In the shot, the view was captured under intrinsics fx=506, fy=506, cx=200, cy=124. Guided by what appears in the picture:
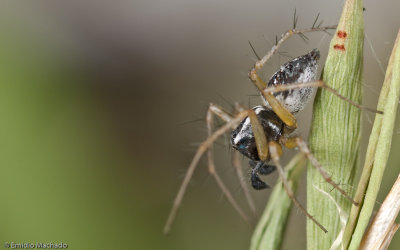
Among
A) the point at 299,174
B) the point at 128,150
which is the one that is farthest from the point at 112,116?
the point at 299,174

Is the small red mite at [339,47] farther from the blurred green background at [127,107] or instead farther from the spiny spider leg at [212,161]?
the spiny spider leg at [212,161]

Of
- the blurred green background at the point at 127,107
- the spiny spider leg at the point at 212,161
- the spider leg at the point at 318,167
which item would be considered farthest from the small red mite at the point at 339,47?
the spiny spider leg at the point at 212,161

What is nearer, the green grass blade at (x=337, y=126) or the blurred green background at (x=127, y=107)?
the green grass blade at (x=337, y=126)

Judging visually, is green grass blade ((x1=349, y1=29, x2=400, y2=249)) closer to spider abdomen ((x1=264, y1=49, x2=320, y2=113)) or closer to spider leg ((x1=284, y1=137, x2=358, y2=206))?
spider leg ((x1=284, y1=137, x2=358, y2=206))

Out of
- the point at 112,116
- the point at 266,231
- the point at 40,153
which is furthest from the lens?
the point at 112,116

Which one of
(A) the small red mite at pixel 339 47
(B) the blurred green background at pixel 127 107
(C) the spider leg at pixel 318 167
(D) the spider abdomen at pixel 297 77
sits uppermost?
(A) the small red mite at pixel 339 47

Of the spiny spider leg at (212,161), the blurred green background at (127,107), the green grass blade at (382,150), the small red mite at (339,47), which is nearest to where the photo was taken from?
the green grass blade at (382,150)

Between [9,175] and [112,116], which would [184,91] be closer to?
[112,116]

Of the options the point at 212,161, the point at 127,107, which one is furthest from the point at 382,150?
the point at 127,107

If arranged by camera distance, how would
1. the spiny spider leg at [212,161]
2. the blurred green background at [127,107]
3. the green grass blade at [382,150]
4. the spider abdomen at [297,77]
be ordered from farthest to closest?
the blurred green background at [127,107] → the spiny spider leg at [212,161] → the spider abdomen at [297,77] → the green grass blade at [382,150]
